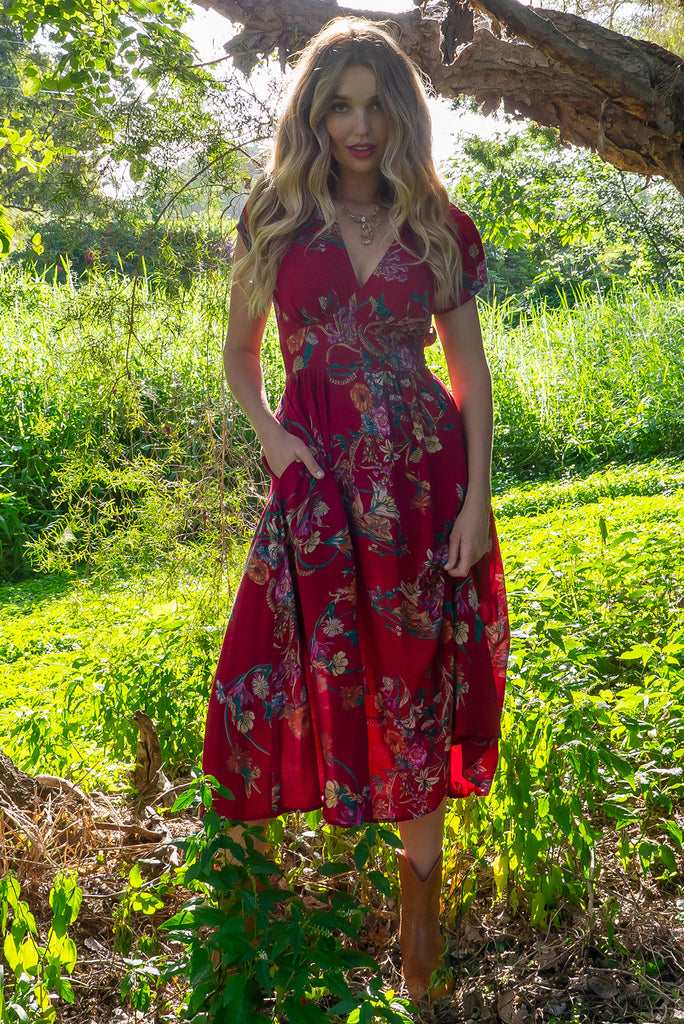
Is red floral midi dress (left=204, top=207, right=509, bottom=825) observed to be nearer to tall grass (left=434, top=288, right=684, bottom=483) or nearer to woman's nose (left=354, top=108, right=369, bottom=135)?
woman's nose (left=354, top=108, right=369, bottom=135)

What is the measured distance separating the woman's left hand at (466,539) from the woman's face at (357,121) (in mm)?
766

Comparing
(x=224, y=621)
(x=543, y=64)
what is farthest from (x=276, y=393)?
(x=224, y=621)

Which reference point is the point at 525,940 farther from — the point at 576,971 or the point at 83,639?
the point at 83,639

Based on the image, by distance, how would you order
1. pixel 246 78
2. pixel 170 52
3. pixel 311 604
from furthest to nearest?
pixel 246 78 → pixel 170 52 → pixel 311 604

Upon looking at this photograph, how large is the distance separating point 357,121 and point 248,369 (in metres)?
0.56

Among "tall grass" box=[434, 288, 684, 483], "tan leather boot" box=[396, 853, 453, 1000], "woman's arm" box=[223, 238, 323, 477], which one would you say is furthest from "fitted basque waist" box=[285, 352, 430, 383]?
"tall grass" box=[434, 288, 684, 483]

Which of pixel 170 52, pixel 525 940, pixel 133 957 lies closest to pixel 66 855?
pixel 133 957

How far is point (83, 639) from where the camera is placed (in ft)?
12.1

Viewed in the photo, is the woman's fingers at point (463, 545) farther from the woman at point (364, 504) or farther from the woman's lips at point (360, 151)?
the woman's lips at point (360, 151)

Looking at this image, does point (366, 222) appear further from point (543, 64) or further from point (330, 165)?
point (543, 64)

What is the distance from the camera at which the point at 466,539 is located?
1.82 metres

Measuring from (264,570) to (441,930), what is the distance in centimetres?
92

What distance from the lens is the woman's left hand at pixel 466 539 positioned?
182cm

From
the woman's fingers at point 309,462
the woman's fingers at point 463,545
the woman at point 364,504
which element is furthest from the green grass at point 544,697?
the woman's fingers at point 309,462
